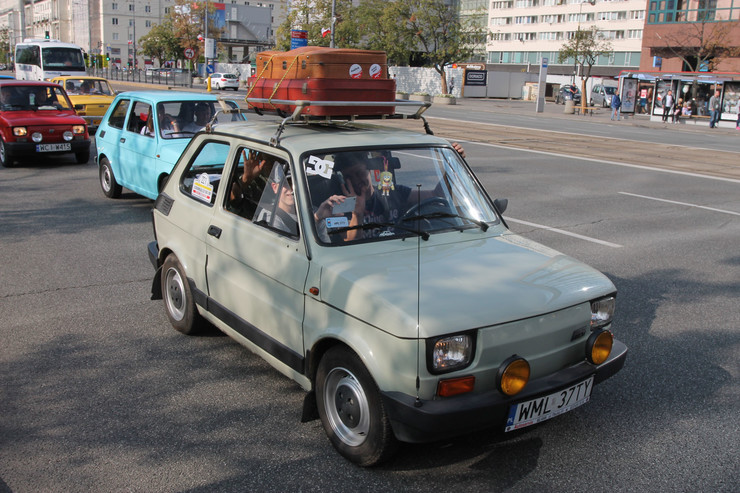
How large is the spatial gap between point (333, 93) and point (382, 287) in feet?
8.84

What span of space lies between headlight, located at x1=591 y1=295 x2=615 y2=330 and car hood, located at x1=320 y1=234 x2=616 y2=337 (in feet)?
0.18

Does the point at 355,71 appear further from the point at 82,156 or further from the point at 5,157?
the point at 5,157

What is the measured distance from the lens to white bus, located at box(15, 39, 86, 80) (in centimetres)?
3031

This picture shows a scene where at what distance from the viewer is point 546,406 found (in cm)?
339

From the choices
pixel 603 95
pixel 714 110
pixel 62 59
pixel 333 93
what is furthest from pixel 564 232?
pixel 603 95

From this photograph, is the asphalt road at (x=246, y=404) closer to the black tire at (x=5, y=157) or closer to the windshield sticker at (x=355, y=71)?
the windshield sticker at (x=355, y=71)

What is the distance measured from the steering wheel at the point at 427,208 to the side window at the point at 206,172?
1.38 metres

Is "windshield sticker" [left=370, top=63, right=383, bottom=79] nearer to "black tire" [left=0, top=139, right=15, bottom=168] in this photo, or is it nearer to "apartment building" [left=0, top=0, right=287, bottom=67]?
"black tire" [left=0, top=139, right=15, bottom=168]

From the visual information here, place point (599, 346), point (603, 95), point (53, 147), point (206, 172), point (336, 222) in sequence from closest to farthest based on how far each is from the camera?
point (599, 346) → point (336, 222) → point (206, 172) → point (53, 147) → point (603, 95)

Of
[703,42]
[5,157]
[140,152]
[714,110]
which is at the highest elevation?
[703,42]

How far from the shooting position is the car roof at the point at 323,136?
4160 millimetres

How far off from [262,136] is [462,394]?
7.16 ft

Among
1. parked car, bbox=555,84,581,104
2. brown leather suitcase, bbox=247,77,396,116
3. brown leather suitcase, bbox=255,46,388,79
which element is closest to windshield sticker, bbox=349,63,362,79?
brown leather suitcase, bbox=255,46,388,79

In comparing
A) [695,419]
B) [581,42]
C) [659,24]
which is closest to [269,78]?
[695,419]
